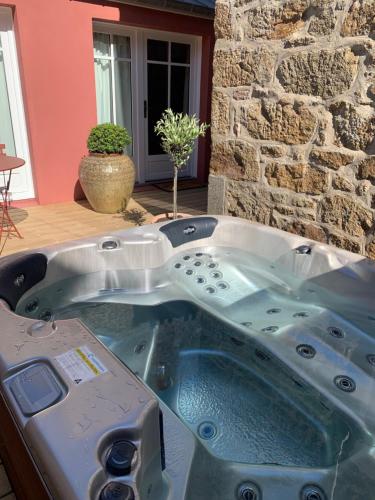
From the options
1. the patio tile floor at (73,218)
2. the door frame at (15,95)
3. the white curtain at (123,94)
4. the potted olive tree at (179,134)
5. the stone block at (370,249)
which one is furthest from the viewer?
the white curtain at (123,94)

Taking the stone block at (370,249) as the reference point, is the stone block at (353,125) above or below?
above

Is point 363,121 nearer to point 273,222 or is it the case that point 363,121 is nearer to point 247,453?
point 273,222

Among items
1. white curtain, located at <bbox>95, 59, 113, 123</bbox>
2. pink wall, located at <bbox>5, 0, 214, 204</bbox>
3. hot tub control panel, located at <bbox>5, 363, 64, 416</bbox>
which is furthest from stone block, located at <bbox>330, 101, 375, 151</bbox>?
white curtain, located at <bbox>95, 59, 113, 123</bbox>

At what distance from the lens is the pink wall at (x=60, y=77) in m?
3.94

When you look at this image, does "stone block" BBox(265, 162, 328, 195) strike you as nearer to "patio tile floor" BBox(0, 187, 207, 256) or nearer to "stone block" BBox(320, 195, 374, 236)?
"stone block" BBox(320, 195, 374, 236)

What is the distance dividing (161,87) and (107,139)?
180 cm

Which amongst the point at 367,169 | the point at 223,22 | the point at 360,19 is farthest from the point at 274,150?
the point at 223,22

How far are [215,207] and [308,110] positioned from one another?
1125mm

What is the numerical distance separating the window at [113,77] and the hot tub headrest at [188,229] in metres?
2.92

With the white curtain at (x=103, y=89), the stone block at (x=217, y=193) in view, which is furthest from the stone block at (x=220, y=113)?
A: the white curtain at (x=103, y=89)

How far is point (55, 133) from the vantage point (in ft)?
14.2

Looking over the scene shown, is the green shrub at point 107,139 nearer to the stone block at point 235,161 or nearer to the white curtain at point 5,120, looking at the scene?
the white curtain at point 5,120

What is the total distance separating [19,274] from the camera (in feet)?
6.29

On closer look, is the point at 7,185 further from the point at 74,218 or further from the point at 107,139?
the point at 107,139
